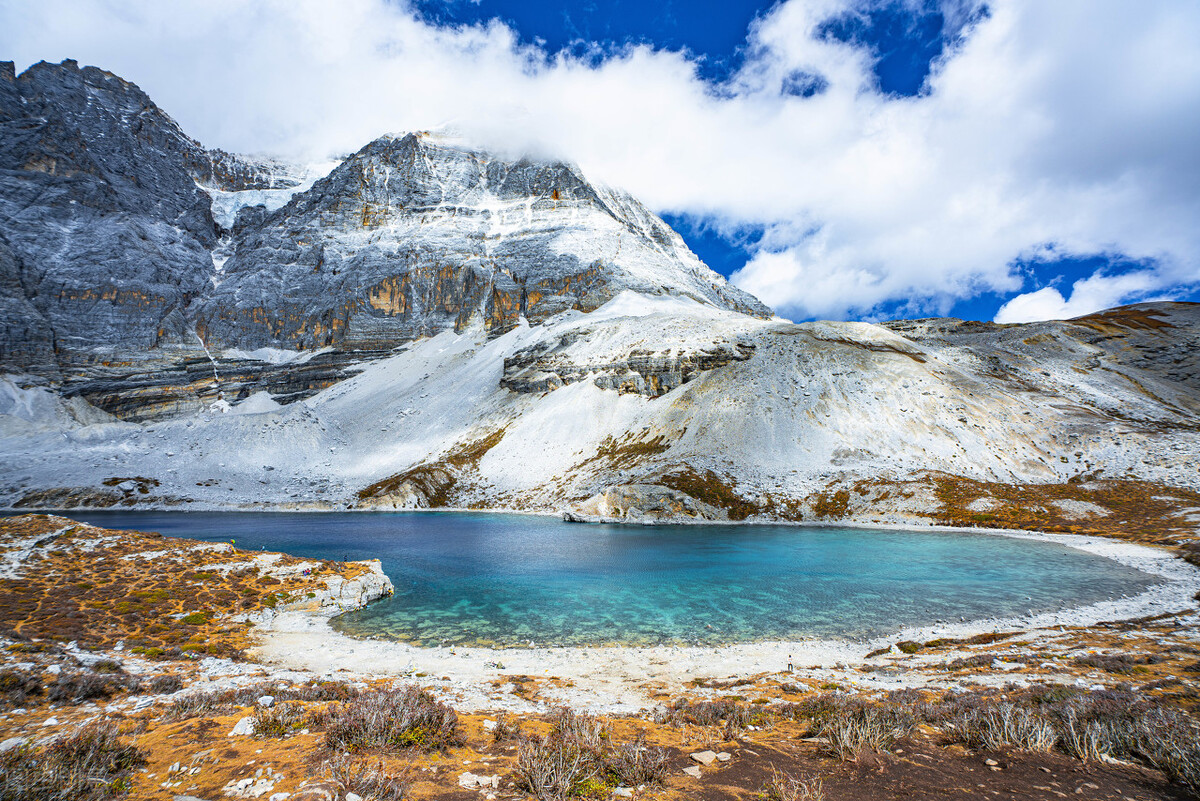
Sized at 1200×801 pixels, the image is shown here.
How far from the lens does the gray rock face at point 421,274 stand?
163 m

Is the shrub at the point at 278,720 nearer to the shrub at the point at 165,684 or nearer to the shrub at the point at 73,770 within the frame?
the shrub at the point at 73,770

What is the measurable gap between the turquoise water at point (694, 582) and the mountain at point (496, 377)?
17336 mm

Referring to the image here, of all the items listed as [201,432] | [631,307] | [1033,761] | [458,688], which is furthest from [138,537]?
[631,307]

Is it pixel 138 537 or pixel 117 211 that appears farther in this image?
pixel 117 211

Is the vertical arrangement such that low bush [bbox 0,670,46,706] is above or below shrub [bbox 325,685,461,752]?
below

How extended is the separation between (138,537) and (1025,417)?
327 ft

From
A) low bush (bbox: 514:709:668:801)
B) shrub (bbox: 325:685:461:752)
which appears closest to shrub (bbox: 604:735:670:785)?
low bush (bbox: 514:709:668:801)

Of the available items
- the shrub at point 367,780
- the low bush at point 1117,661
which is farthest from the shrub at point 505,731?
the low bush at point 1117,661

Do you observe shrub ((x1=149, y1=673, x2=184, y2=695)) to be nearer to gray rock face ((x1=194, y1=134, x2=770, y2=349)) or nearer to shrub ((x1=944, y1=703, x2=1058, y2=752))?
shrub ((x1=944, y1=703, x2=1058, y2=752))

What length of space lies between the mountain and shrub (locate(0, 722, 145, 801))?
60.5 meters

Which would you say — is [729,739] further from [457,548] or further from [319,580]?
[457,548]

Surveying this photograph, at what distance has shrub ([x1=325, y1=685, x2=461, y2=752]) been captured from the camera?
7117mm

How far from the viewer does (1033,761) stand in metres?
6.77

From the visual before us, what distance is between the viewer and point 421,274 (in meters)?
172
